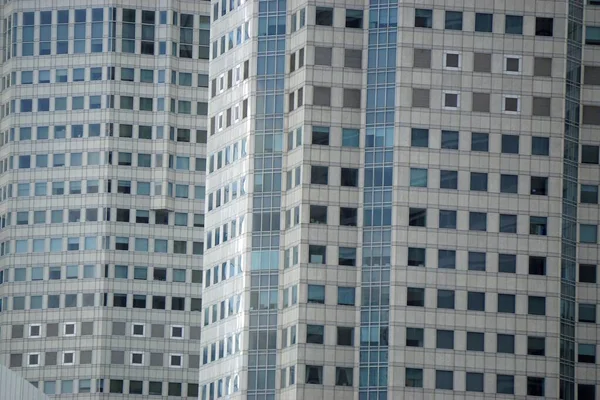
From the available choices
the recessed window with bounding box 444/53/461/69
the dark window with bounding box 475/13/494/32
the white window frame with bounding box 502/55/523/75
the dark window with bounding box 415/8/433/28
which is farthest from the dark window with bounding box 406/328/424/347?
the dark window with bounding box 475/13/494/32

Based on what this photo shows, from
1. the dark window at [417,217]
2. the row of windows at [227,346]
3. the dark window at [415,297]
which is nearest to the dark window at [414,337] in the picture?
the dark window at [415,297]

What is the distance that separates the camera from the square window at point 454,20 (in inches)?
7697

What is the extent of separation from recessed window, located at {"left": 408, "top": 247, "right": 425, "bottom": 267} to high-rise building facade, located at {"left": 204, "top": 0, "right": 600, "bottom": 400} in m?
0.18

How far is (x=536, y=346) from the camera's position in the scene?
192625 mm

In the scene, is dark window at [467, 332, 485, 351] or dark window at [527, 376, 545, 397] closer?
dark window at [467, 332, 485, 351]

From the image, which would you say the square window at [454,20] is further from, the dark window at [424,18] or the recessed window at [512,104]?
the recessed window at [512,104]

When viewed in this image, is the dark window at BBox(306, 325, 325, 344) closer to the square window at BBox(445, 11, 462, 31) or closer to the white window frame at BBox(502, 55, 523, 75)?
the white window frame at BBox(502, 55, 523, 75)

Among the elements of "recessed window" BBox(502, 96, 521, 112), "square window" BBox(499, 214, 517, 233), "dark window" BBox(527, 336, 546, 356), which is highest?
"recessed window" BBox(502, 96, 521, 112)

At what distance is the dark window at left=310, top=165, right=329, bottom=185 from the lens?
634 feet

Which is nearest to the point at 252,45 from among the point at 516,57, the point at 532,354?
the point at 516,57

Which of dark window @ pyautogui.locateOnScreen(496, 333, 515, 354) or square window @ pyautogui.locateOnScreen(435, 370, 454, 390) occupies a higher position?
dark window @ pyautogui.locateOnScreen(496, 333, 515, 354)

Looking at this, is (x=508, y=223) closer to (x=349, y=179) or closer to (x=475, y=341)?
(x=475, y=341)

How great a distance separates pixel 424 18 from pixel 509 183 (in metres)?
15.3

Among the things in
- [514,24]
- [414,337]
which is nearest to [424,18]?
[514,24]
